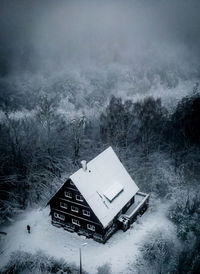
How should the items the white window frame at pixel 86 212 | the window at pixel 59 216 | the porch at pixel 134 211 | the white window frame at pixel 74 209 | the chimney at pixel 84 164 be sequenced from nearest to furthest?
the chimney at pixel 84 164 → the white window frame at pixel 86 212 → the white window frame at pixel 74 209 → the porch at pixel 134 211 → the window at pixel 59 216

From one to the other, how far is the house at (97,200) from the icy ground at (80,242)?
1.06 m

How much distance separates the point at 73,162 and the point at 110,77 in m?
40.5

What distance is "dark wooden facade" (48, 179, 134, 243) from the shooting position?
33.3m

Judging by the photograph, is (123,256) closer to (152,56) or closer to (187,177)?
(187,177)

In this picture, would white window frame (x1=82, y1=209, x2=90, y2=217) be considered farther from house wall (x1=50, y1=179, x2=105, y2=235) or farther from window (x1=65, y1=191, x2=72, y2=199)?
window (x1=65, y1=191, x2=72, y2=199)

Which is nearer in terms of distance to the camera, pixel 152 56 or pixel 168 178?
pixel 168 178

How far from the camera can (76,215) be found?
35.0 metres

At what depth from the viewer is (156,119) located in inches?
2092

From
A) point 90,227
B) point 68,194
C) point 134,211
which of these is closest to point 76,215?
point 90,227

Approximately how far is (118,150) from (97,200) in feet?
61.8

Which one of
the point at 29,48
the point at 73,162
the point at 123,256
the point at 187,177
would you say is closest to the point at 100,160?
the point at 123,256

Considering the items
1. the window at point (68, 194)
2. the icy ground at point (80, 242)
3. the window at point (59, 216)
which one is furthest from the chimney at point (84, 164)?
the icy ground at point (80, 242)

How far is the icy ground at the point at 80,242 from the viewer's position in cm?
3234

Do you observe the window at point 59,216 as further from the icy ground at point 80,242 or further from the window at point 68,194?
the window at point 68,194
